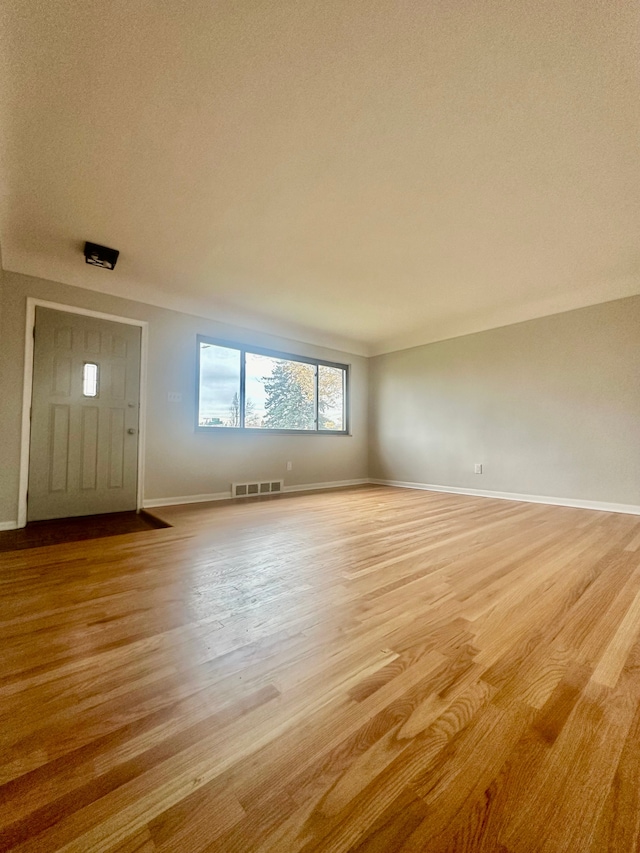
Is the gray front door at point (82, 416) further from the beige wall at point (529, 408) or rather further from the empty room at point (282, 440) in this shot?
the beige wall at point (529, 408)

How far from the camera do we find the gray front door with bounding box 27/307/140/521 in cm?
312

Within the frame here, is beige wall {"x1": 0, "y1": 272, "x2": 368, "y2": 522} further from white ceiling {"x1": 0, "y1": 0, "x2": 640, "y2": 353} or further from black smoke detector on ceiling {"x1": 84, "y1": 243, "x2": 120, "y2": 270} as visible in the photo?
black smoke detector on ceiling {"x1": 84, "y1": 243, "x2": 120, "y2": 270}

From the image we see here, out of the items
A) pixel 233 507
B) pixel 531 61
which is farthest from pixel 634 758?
pixel 233 507

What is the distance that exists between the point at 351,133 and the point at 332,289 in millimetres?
1963

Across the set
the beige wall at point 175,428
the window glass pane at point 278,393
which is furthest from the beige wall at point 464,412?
the window glass pane at point 278,393

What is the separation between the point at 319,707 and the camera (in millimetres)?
932

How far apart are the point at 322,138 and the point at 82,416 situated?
3.17m

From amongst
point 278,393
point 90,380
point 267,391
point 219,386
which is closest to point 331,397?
point 278,393

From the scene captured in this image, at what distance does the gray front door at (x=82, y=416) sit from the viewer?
3.12 metres

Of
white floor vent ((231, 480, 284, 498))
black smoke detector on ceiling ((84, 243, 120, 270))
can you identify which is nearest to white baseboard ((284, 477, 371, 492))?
white floor vent ((231, 480, 284, 498))

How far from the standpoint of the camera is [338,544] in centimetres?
240

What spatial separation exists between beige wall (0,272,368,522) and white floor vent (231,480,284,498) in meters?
0.10

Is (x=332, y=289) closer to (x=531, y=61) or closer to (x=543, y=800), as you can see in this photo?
(x=531, y=61)

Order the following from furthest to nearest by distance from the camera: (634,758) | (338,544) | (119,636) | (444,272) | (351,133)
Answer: (444,272) < (338,544) < (351,133) < (119,636) < (634,758)
